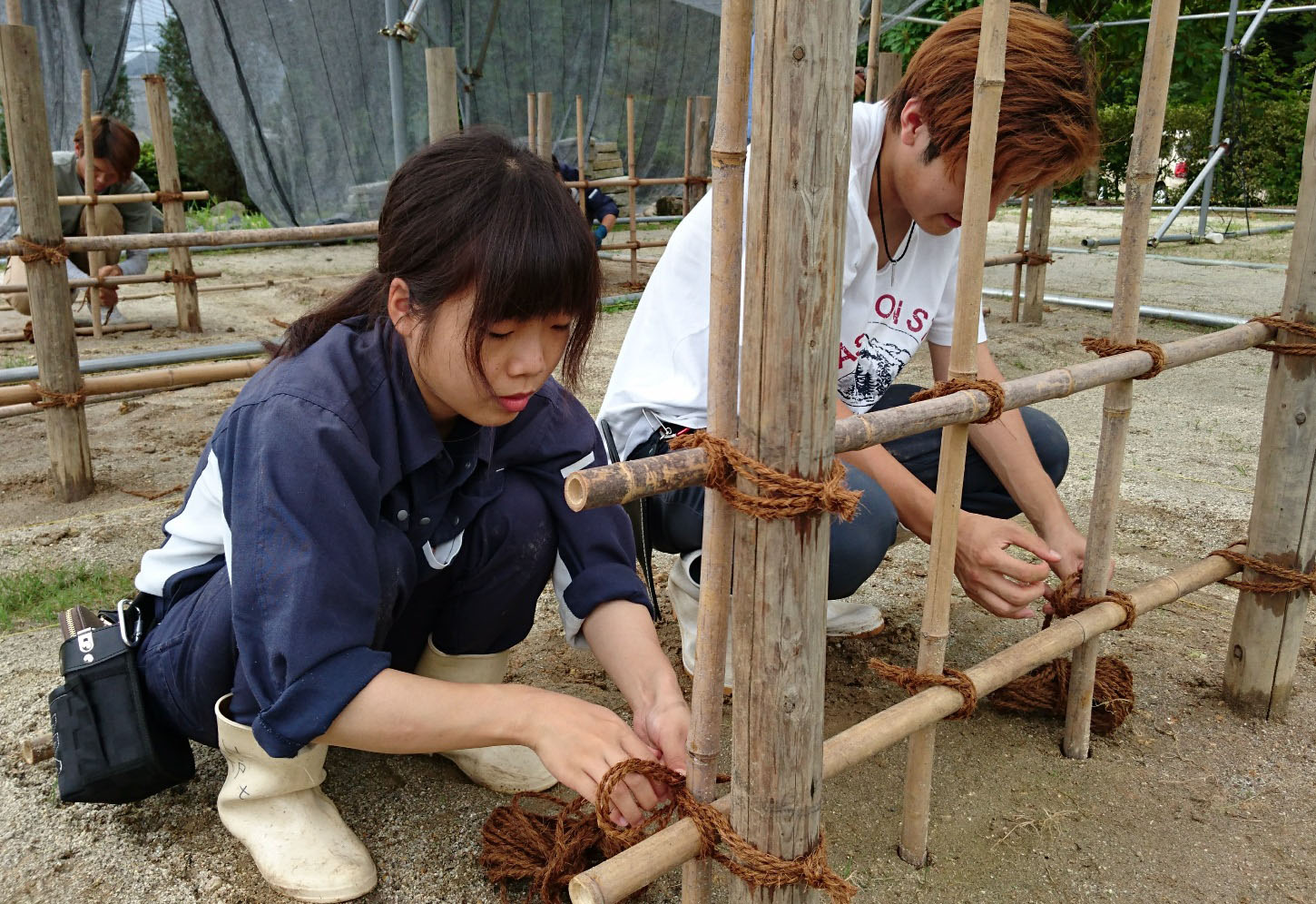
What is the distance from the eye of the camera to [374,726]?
Answer: 1.13 m

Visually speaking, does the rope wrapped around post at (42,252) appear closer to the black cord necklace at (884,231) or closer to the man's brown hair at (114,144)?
the black cord necklace at (884,231)

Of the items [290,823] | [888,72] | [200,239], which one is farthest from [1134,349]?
[888,72]

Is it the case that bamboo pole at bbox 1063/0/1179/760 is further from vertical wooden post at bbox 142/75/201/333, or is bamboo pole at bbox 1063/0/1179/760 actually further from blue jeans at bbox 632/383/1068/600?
vertical wooden post at bbox 142/75/201/333

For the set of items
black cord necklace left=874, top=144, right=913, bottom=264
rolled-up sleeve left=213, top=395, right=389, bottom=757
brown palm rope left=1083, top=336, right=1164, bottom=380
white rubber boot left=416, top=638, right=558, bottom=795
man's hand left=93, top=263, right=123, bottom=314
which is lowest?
white rubber boot left=416, top=638, right=558, bottom=795

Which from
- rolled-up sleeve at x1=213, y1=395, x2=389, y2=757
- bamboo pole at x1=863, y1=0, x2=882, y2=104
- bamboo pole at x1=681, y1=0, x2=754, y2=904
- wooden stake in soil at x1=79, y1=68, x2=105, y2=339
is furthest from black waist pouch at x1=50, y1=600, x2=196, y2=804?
wooden stake in soil at x1=79, y1=68, x2=105, y2=339

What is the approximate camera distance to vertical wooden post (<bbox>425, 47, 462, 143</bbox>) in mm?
3184

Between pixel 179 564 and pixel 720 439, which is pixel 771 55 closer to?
pixel 720 439

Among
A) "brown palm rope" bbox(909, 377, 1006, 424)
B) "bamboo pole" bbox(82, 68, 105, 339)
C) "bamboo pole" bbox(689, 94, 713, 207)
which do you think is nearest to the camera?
"brown palm rope" bbox(909, 377, 1006, 424)

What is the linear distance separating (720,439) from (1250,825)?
1.18 metres

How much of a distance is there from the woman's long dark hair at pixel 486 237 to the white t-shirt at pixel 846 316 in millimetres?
412

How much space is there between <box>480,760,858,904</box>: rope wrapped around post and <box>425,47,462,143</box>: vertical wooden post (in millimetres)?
2318

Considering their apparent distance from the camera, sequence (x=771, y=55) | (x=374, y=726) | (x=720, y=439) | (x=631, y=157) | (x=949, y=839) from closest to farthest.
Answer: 1. (x=771, y=55)
2. (x=720, y=439)
3. (x=374, y=726)
4. (x=949, y=839)
5. (x=631, y=157)

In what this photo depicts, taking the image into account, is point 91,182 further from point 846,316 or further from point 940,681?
point 940,681

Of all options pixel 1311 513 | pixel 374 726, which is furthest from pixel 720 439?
pixel 1311 513
